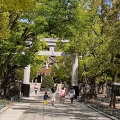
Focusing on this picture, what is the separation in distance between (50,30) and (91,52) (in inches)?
350

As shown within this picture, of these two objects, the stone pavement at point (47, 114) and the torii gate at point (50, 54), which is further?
the torii gate at point (50, 54)

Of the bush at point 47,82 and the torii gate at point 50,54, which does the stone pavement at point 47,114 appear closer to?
the torii gate at point 50,54

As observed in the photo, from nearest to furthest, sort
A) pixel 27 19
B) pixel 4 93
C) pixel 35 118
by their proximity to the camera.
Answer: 1. pixel 35 118
2. pixel 27 19
3. pixel 4 93

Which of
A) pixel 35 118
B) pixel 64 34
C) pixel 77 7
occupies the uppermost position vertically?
pixel 77 7

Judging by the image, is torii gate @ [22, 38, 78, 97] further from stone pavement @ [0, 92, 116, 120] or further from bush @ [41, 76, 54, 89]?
bush @ [41, 76, 54, 89]

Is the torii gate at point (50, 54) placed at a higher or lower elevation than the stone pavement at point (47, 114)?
higher

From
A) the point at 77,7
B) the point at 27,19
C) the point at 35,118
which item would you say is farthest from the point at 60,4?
the point at 35,118

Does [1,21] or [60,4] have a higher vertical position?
[60,4]

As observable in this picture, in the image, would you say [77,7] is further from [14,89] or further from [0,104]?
[14,89]

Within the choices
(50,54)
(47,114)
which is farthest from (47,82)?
(47,114)

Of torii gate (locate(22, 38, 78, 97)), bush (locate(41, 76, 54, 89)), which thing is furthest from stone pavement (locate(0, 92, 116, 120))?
bush (locate(41, 76, 54, 89))

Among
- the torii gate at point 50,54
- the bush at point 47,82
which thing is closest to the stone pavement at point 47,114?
the torii gate at point 50,54

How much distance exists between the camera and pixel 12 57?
31.4 meters

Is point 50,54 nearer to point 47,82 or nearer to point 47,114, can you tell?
point 47,114
